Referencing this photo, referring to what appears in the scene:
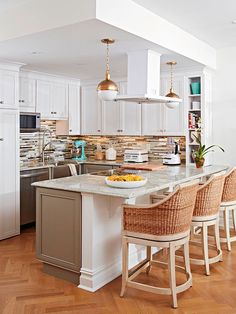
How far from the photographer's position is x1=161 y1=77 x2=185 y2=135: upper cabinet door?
5.87 meters

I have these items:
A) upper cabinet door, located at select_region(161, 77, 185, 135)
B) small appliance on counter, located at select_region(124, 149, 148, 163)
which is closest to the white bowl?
upper cabinet door, located at select_region(161, 77, 185, 135)

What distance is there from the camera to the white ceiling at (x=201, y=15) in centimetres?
372

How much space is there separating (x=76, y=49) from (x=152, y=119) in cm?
225

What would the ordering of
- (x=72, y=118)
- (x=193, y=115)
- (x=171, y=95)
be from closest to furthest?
(x=171, y=95) < (x=193, y=115) < (x=72, y=118)

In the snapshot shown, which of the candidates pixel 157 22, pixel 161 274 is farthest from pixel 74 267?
pixel 157 22

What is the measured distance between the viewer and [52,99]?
634 centimetres

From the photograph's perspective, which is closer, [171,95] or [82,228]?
[82,228]

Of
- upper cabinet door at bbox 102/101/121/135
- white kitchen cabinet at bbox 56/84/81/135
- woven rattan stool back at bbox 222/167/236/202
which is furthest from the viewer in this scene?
white kitchen cabinet at bbox 56/84/81/135

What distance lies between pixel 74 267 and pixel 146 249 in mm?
936

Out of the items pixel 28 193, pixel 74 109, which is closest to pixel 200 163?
pixel 28 193

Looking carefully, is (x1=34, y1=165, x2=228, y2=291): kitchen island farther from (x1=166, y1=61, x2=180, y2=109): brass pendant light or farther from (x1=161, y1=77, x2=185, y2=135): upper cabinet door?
(x1=161, y1=77, x2=185, y2=135): upper cabinet door

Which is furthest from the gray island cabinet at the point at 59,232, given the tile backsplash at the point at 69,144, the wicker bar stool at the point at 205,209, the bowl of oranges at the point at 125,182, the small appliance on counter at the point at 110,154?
the small appliance on counter at the point at 110,154

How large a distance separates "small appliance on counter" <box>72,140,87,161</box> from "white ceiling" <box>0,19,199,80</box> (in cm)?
167

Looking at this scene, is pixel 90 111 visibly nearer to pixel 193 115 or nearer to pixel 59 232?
pixel 193 115
